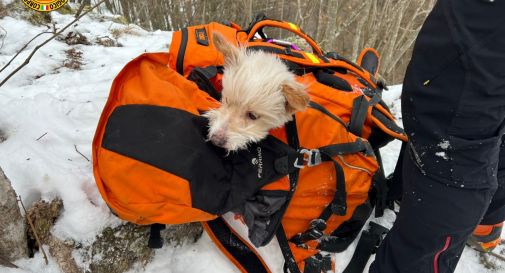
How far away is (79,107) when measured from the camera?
111 inches

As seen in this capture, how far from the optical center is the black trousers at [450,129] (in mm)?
1439

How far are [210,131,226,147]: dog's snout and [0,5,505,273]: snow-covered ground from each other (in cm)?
92

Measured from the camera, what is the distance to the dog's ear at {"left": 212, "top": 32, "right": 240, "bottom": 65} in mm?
2125

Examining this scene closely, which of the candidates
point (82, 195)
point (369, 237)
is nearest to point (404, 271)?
point (369, 237)

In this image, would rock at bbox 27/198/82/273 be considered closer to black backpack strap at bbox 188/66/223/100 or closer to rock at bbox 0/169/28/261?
rock at bbox 0/169/28/261

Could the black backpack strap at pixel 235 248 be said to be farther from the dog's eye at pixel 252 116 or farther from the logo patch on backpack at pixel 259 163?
the dog's eye at pixel 252 116

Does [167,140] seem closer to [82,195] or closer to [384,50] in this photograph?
[82,195]

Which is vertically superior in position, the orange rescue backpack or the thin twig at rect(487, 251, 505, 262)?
the orange rescue backpack

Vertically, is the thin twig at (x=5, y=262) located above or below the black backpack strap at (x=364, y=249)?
above

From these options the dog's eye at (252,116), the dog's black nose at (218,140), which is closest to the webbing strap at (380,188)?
the dog's eye at (252,116)

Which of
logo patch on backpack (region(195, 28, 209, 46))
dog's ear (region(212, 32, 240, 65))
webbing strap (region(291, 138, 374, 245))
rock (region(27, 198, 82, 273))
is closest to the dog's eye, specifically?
dog's ear (region(212, 32, 240, 65))

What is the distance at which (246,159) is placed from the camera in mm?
1966

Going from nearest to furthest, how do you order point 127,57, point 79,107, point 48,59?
point 79,107, point 48,59, point 127,57

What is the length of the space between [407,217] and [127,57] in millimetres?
3680
